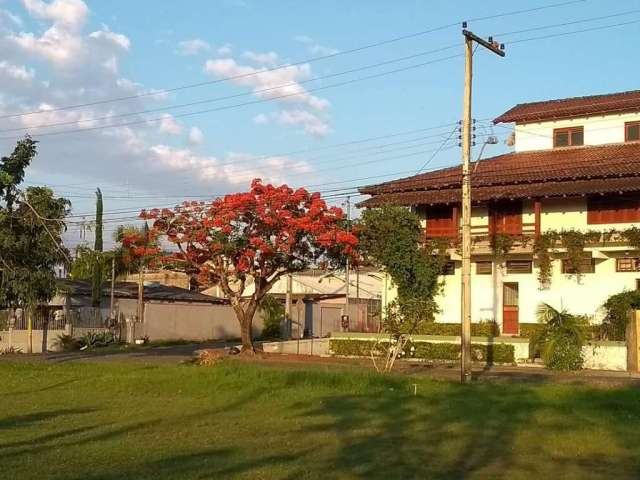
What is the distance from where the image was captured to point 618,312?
35344 mm

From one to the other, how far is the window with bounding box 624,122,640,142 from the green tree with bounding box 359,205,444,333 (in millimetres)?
10302

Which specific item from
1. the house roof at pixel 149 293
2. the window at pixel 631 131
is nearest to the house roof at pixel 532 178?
the window at pixel 631 131

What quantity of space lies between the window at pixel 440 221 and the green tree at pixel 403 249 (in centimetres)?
148

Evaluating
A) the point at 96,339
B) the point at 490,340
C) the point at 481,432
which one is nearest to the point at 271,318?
the point at 96,339

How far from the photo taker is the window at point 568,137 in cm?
4238

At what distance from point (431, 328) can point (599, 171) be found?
33.2 ft

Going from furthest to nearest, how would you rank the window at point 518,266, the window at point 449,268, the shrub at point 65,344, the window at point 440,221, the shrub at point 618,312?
1. the shrub at point 65,344
2. the window at point 440,221
3. the window at point 449,268
4. the window at point 518,266
5. the shrub at point 618,312

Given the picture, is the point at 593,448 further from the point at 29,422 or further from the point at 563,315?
the point at 563,315

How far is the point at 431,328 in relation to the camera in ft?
131

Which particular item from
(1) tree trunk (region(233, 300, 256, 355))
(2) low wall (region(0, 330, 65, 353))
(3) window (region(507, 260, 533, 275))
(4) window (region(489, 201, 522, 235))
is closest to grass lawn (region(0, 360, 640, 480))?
(1) tree trunk (region(233, 300, 256, 355))

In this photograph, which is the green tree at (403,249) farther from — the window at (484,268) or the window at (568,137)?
the window at (568,137)

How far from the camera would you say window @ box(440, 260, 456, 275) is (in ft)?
134

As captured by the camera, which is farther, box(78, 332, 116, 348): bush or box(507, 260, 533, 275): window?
box(78, 332, 116, 348): bush

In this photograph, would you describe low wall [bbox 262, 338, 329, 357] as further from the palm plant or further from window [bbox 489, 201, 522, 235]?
Result: the palm plant
